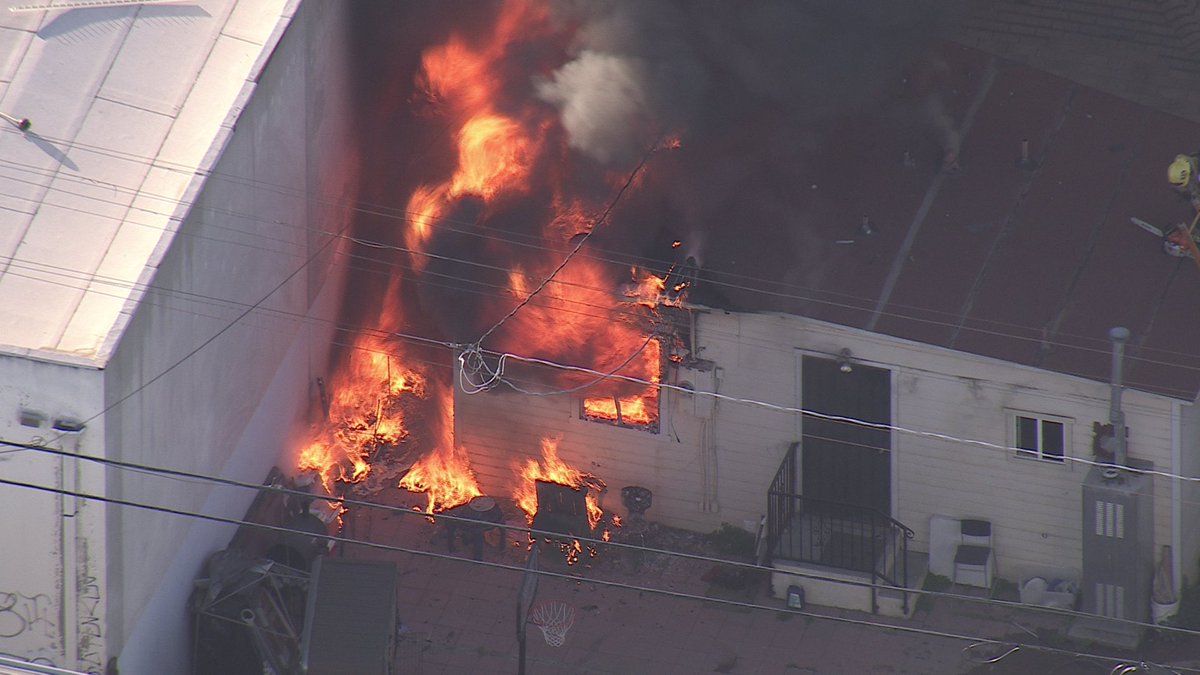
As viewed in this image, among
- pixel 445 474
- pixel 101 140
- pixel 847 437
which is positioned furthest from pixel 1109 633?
pixel 101 140

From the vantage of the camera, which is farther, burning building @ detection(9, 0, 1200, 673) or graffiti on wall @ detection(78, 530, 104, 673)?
burning building @ detection(9, 0, 1200, 673)

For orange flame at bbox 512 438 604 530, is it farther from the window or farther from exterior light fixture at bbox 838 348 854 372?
the window

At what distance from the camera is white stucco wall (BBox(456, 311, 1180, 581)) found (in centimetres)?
2227

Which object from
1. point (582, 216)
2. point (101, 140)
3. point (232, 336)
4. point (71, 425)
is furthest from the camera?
point (582, 216)

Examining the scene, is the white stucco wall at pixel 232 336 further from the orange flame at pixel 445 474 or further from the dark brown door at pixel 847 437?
the dark brown door at pixel 847 437

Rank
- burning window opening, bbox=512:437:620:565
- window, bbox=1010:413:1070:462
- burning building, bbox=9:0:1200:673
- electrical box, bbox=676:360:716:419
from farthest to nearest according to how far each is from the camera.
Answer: burning window opening, bbox=512:437:620:565 < electrical box, bbox=676:360:716:419 < window, bbox=1010:413:1070:462 < burning building, bbox=9:0:1200:673

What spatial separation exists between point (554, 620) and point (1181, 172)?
28.9 ft

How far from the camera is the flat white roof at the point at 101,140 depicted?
19.3 meters

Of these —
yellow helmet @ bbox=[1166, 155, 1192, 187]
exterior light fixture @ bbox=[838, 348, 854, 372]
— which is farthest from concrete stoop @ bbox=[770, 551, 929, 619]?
yellow helmet @ bbox=[1166, 155, 1192, 187]

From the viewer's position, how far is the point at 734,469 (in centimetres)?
2391

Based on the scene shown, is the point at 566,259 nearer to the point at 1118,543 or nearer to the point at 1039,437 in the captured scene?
the point at 1039,437

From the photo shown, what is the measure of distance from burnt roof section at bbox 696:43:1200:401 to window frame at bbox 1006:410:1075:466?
639 millimetres

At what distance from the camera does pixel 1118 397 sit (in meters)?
21.3

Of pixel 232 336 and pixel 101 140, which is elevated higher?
pixel 101 140
